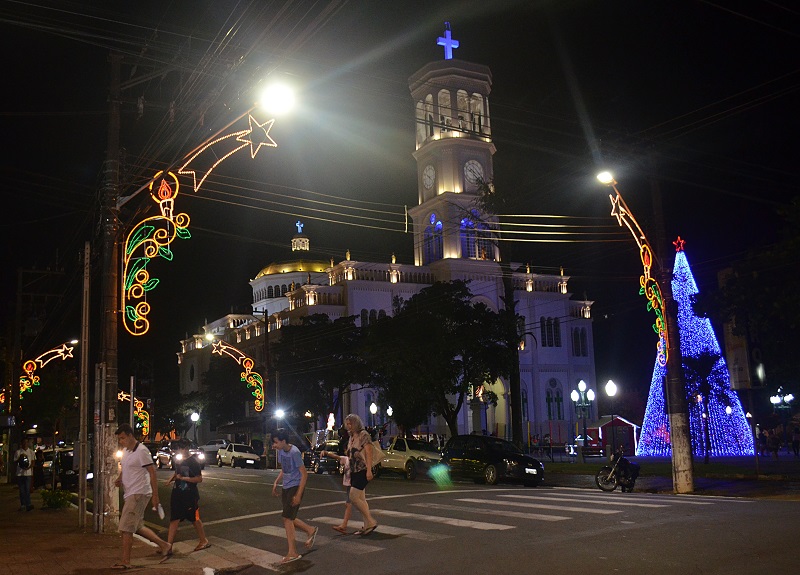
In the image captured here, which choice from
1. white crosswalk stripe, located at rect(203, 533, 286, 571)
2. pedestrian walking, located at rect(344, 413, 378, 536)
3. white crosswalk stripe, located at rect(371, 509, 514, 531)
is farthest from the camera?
white crosswalk stripe, located at rect(371, 509, 514, 531)

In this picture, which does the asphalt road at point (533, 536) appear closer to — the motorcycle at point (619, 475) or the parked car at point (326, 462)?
the motorcycle at point (619, 475)

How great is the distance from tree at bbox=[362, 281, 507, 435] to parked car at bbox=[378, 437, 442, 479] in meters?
8.65

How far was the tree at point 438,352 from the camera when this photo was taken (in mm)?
38406

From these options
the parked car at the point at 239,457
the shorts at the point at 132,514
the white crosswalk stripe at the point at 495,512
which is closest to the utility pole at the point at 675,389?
the white crosswalk stripe at the point at 495,512

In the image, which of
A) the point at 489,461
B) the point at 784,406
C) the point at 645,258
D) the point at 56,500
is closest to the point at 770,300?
the point at 645,258

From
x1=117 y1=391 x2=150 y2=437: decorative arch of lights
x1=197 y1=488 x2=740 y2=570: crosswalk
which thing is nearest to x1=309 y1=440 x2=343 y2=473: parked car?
x1=117 y1=391 x2=150 y2=437: decorative arch of lights

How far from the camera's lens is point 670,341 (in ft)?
65.4

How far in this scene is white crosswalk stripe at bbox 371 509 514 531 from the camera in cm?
1246

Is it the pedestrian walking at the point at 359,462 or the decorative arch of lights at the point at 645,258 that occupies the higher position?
the decorative arch of lights at the point at 645,258

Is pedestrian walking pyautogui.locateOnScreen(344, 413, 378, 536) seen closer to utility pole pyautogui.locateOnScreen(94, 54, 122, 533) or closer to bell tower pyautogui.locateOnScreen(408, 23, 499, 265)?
utility pole pyautogui.locateOnScreen(94, 54, 122, 533)

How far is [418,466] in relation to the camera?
28.0 metres

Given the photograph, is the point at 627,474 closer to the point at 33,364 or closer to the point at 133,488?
the point at 133,488

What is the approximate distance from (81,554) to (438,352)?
27.4 meters

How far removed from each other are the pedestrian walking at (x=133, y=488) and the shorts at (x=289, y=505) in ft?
5.39
